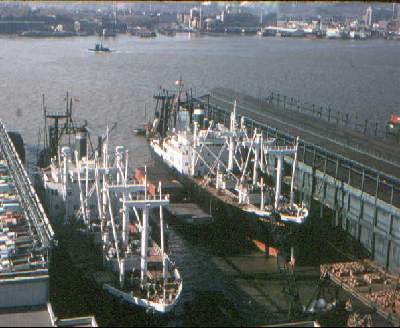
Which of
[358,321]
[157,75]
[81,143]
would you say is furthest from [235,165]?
[157,75]

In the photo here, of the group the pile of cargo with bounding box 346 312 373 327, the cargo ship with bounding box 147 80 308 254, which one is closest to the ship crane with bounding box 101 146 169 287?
the pile of cargo with bounding box 346 312 373 327

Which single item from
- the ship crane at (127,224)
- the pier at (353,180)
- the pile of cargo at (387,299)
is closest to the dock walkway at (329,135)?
the pier at (353,180)

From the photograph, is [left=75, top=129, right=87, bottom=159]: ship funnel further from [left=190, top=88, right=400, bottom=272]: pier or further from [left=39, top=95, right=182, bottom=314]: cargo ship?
[left=190, top=88, right=400, bottom=272]: pier

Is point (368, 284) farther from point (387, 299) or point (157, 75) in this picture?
point (157, 75)

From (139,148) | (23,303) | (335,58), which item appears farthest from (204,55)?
(23,303)

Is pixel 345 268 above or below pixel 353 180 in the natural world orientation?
below
